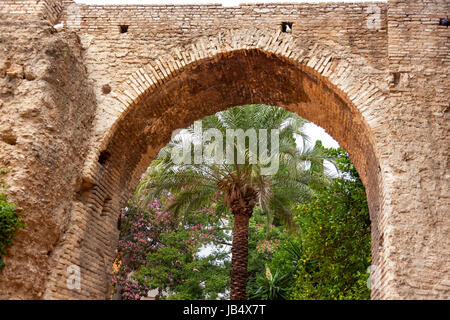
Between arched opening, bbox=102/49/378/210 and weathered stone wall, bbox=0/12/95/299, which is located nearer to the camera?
weathered stone wall, bbox=0/12/95/299

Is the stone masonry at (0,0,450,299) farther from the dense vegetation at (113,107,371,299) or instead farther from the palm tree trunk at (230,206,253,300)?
the palm tree trunk at (230,206,253,300)

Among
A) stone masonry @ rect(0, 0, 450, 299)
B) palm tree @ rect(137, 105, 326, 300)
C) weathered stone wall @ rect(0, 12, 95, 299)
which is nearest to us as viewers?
weathered stone wall @ rect(0, 12, 95, 299)

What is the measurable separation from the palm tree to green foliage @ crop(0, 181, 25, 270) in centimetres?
561

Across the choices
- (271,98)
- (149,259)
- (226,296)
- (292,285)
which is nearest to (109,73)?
(271,98)

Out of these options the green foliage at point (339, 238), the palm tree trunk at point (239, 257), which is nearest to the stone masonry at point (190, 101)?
the green foliage at point (339, 238)

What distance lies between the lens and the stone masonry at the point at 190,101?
5094 millimetres

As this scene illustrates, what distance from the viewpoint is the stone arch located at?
5.88 m

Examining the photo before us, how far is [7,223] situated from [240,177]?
6178mm

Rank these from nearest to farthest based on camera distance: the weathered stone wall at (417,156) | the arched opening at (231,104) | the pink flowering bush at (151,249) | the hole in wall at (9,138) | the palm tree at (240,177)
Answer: the weathered stone wall at (417,156)
the hole in wall at (9,138)
the arched opening at (231,104)
the palm tree at (240,177)
the pink flowering bush at (151,249)

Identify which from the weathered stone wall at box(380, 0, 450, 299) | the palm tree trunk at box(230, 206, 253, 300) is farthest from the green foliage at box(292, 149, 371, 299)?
the weathered stone wall at box(380, 0, 450, 299)

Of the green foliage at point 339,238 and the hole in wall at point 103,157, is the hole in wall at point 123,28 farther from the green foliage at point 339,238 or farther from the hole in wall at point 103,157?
the green foliage at point 339,238

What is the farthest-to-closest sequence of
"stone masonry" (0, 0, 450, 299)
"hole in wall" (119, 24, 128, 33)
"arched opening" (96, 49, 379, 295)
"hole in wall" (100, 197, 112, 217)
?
"hole in wall" (119, 24, 128, 33) < "hole in wall" (100, 197, 112, 217) < "arched opening" (96, 49, 379, 295) < "stone masonry" (0, 0, 450, 299)

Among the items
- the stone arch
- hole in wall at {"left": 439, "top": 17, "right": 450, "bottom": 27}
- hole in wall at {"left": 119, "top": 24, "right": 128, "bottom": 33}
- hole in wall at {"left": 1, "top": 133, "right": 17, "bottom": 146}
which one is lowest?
hole in wall at {"left": 1, "top": 133, "right": 17, "bottom": 146}
